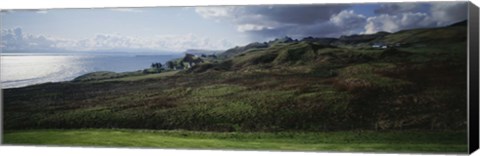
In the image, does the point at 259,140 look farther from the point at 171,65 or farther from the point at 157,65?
the point at 157,65

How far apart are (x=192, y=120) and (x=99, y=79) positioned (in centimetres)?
170

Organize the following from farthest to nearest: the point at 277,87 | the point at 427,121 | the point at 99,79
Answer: the point at 99,79 → the point at 277,87 → the point at 427,121

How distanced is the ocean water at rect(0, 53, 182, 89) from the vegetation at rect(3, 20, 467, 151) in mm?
119

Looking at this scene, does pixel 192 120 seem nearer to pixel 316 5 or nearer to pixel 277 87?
pixel 277 87

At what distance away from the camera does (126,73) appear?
1302 centimetres

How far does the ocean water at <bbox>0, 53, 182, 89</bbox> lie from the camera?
515 inches

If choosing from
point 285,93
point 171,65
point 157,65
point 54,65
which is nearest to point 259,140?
point 285,93

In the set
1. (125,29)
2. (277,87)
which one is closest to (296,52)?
(277,87)

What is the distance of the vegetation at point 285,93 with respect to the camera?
11492 mm

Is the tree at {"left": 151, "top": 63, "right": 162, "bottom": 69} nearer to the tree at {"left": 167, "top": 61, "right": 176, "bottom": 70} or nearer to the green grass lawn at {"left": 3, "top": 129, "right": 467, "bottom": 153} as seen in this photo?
the tree at {"left": 167, "top": 61, "right": 176, "bottom": 70}

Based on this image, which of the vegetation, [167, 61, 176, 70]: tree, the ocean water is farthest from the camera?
the ocean water

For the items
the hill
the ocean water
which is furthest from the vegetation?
the ocean water

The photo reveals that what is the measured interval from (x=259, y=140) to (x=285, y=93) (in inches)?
30.4

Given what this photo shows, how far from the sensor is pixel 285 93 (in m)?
12.2
